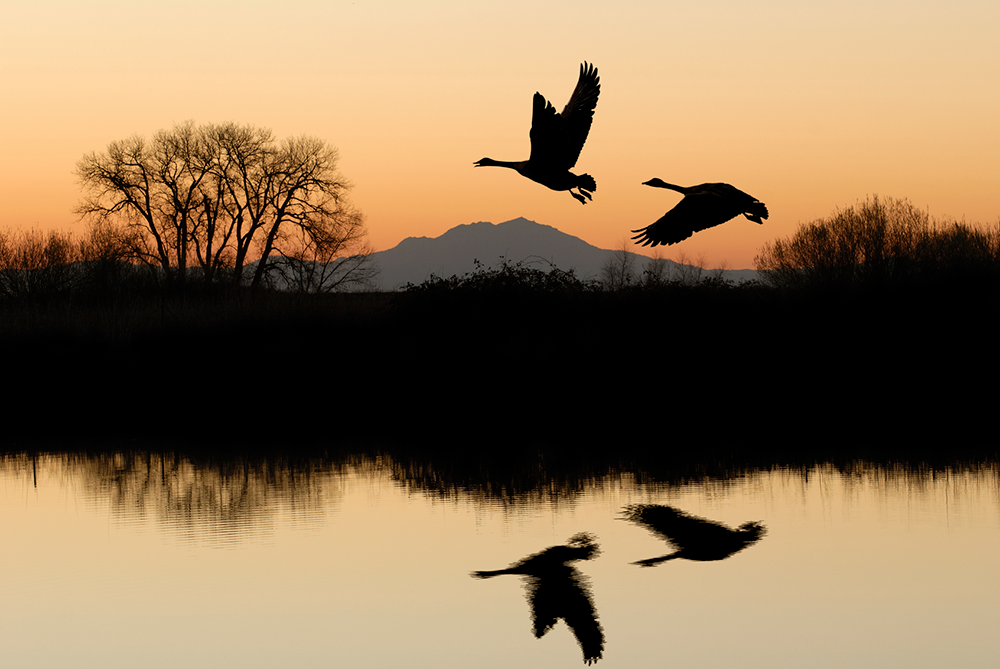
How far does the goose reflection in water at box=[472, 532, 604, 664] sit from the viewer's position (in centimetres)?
916

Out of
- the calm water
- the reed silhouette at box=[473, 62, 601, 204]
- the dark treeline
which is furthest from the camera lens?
the dark treeline

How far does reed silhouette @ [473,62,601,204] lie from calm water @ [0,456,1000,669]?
3.99m

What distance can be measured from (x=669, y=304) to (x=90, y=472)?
18.7 metres

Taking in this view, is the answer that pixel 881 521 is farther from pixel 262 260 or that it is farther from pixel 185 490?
pixel 262 260

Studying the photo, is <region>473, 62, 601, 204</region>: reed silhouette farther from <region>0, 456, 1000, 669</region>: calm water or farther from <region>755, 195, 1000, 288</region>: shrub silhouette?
<region>755, 195, 1000, 288</region>: shrub silhouette

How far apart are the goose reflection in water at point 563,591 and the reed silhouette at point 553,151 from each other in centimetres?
383

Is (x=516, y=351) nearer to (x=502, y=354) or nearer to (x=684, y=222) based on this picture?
(x=502, y=354)

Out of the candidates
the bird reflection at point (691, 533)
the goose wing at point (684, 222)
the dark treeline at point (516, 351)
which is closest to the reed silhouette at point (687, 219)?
the goose wing at point (684, 222)

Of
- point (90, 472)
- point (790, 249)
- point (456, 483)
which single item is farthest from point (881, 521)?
point (790, 249)

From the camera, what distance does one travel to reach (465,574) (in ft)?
36.8

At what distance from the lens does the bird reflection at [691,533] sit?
11773 millimetres

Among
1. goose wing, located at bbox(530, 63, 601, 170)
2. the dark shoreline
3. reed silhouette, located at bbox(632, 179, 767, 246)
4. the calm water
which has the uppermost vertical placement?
goose wing, located at bbox(530, 63, 601, 170)

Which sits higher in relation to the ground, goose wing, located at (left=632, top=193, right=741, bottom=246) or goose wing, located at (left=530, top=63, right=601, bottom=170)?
goose wing, located at (left=530, top=63, right=601, bottom=170)

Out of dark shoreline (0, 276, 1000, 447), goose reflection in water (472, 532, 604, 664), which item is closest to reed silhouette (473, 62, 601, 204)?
goose reflection in water (472, 532, 604, 664)
